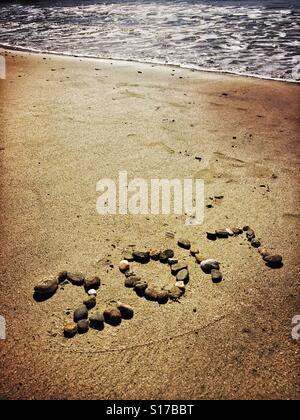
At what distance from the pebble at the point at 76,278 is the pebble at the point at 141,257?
0.41m

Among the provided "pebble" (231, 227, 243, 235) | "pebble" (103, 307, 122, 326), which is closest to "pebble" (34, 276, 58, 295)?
"pebble" (103, 307, 122, 326)

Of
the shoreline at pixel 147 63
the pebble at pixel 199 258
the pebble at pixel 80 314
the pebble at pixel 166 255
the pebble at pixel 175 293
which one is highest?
the shoreline at pixel 147 63

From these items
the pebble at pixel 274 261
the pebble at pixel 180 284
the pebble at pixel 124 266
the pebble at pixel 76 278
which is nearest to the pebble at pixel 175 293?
the pebble at pixel 180 284

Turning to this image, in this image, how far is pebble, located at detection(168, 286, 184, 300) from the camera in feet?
7.01

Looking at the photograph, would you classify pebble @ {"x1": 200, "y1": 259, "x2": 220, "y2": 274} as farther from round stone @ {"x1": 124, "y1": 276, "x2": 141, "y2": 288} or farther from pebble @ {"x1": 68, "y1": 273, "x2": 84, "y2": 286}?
pebble @ {"x1": 68, "y1": 273, "x2": 84, "y2": 286}

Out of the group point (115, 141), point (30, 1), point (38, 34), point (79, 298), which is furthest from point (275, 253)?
point (30, 1)

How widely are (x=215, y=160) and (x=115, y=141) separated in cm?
122

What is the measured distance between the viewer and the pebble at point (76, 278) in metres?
2.19

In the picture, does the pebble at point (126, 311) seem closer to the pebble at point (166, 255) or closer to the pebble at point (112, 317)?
the pebble at point (112, 317)

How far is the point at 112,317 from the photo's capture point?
6.43ft

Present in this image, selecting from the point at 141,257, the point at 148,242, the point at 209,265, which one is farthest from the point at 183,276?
the point at 148,242

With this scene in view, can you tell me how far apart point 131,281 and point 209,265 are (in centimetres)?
58

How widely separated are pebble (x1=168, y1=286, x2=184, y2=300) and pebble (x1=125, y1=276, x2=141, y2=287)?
0.24m

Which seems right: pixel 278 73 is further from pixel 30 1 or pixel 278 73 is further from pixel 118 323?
pixel 30 1
